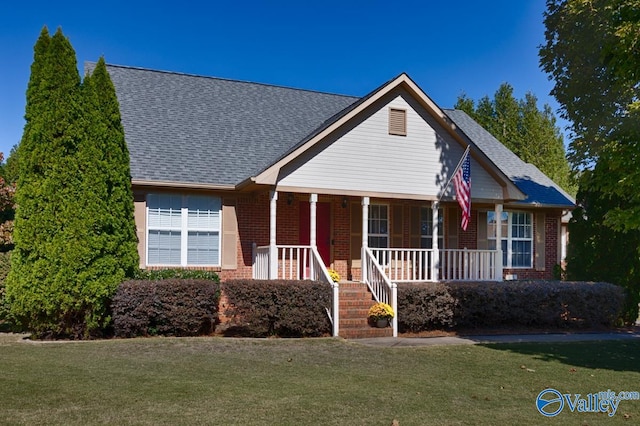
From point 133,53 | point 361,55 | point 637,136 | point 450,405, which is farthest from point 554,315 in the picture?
point 133,53

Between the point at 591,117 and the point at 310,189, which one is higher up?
the point at 591,117

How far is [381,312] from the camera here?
12812mm

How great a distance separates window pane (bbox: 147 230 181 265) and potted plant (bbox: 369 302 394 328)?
5.27 metres

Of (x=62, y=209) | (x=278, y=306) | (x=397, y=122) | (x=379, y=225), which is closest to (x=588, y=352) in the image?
(x=278, y=306)

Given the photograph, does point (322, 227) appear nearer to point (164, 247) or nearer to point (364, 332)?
point (164, 247)

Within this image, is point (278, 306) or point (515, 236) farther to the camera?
point (515, 236)

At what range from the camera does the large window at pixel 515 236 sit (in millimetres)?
18750

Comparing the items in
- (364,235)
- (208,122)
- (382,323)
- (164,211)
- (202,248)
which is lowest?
(382,323)

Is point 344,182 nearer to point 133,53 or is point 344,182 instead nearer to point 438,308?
point 438,308

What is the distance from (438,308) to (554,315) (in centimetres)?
320

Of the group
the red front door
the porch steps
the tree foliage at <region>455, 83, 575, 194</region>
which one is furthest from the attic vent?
the tree foliage at <region>455, 83, 575, 194</region>

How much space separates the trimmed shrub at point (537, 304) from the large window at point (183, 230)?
6229mm

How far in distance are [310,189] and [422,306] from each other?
3.93m

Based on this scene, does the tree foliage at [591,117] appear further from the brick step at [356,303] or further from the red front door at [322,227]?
the red front door at [322,227]
